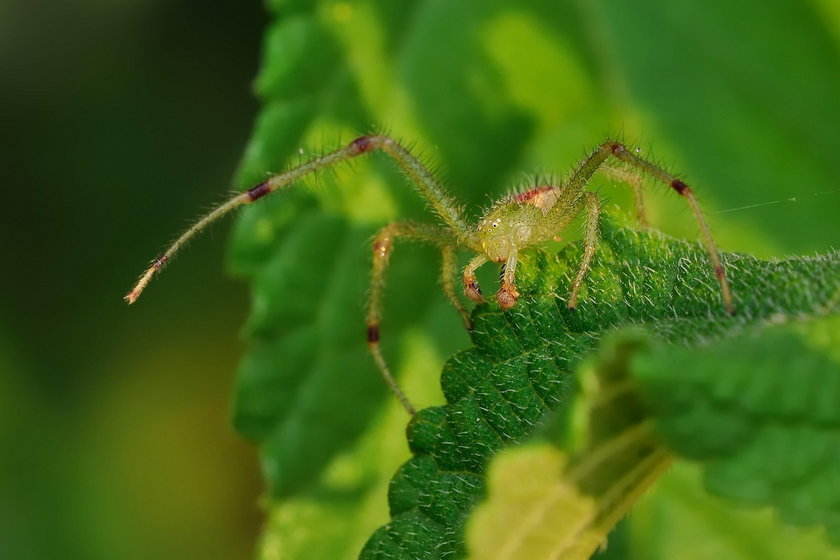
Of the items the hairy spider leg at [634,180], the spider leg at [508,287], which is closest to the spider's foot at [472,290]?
the spider leg at [508,287]

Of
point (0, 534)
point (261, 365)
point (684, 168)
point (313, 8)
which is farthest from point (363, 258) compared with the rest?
point (0, 534)

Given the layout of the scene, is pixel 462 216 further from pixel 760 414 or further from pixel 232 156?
pixel 760 414

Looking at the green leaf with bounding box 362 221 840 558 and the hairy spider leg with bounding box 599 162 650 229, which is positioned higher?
the hairy spider leg with bounding box 599 162 650 229

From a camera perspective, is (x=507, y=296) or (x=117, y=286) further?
(x=117, y=286)

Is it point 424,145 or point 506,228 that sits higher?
point 424,145

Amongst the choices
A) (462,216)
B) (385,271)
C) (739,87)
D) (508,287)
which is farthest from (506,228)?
(739,87)

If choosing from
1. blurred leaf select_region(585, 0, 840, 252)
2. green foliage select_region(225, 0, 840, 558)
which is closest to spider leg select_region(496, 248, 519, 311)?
green foliage select_region(225, 0, 840, 558)

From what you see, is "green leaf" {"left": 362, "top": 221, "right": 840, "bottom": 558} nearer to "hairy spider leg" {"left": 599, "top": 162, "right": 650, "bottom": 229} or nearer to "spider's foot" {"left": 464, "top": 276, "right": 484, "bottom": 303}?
"spider's foot" {"left": 464, "top": 276, "right": 484, "bottom": 303}
